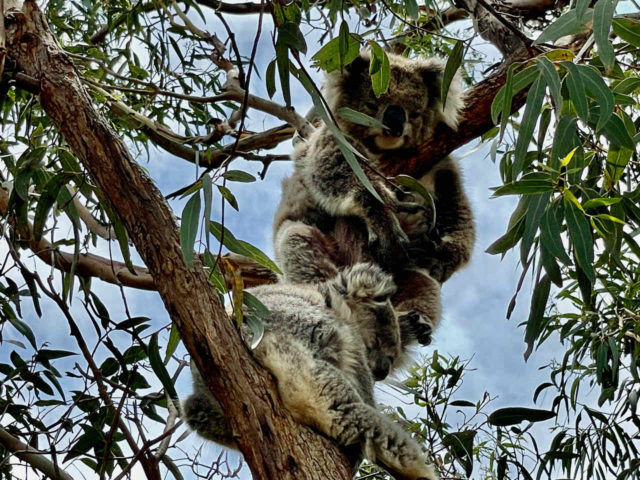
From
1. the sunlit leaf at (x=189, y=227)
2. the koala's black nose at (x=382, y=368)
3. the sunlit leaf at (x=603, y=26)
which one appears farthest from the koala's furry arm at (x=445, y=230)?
the sunlit leaf at (x=603, y=26)

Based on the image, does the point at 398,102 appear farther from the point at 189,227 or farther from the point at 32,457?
the point at 32,457

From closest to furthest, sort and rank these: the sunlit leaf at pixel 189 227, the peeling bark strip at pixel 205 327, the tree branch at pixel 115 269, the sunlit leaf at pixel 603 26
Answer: the sunlit leaf at pixel 603 26 → the sunlit leaf at pixel 189 227 → the peeling bark strip at pixel 205 327 → the tree branch at pixel 115 269

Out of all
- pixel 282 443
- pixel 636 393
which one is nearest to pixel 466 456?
pixel 636 393

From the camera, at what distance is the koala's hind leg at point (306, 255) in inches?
112

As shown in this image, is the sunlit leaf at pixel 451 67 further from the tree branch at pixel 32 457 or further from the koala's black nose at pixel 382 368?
the tree branch at pixel 32 457

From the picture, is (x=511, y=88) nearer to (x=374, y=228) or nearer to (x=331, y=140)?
(x=374, y=228)

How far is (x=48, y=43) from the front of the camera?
88.8 inches

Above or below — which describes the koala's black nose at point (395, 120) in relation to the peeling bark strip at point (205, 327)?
above

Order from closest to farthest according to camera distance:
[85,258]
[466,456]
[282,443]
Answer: [282,443] → [466,456] → [85,258]

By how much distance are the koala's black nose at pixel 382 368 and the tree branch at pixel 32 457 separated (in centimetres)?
107

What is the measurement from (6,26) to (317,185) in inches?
49.0

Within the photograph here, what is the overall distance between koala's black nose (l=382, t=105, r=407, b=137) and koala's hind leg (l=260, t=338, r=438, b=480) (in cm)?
118

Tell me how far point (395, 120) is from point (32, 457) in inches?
69.0

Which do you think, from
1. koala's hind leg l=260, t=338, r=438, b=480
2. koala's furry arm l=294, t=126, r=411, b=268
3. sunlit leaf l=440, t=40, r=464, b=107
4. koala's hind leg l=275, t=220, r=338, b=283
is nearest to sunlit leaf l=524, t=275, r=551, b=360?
koala's hind leg l=260, t=338, r=438, b=480
